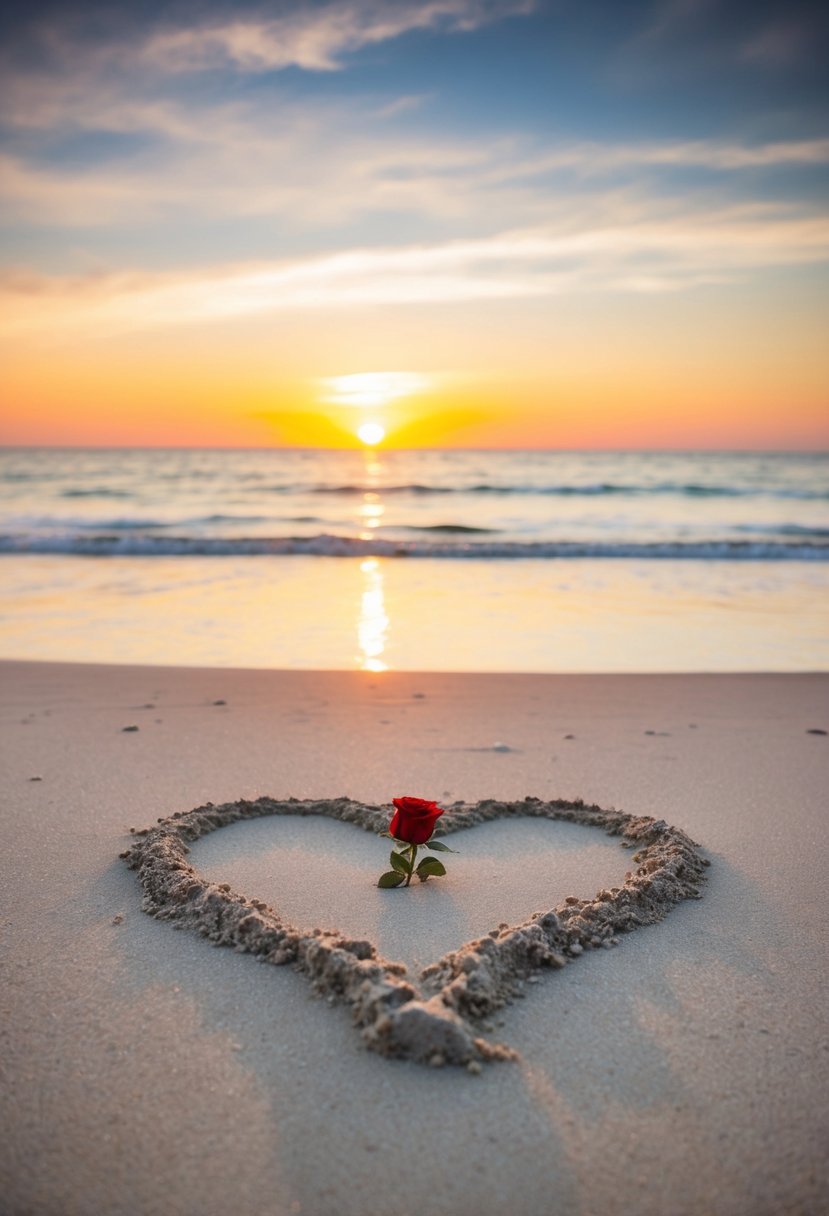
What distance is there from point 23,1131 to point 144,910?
78 centimetres

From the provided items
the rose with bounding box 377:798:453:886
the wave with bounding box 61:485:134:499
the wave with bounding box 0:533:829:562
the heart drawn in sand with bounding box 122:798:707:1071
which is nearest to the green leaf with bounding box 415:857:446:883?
the rose with bounding box 377:798:453:886

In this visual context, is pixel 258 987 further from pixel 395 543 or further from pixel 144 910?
pixel 395 543

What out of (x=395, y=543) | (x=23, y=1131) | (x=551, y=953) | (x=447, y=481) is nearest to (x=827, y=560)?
(x=395, y=543)

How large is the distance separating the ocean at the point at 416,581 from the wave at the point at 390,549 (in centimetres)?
5

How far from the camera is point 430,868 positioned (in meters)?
2.51

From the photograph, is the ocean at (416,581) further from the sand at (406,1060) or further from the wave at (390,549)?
the sand at (406,1060)

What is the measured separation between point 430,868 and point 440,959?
1.42 ft

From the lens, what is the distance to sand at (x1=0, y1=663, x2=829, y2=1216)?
1526 mm

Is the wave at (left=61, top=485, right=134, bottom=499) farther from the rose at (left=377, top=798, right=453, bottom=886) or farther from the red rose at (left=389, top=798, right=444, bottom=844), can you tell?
the red rose at (left=389, top=798, right=444, bottom=844)

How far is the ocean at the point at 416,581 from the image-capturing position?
6.55m

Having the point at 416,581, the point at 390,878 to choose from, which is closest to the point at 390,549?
the point at 416,581

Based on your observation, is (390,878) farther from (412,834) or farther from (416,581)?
(416,581)

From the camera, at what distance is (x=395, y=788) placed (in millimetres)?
3479

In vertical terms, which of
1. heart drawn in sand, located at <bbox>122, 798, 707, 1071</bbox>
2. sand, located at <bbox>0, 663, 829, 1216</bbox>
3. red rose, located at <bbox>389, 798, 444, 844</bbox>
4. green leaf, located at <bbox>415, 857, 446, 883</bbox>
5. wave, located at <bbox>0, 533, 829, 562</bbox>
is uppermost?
wave, located at <bbox>0, 533, 829, 562</bbox>
